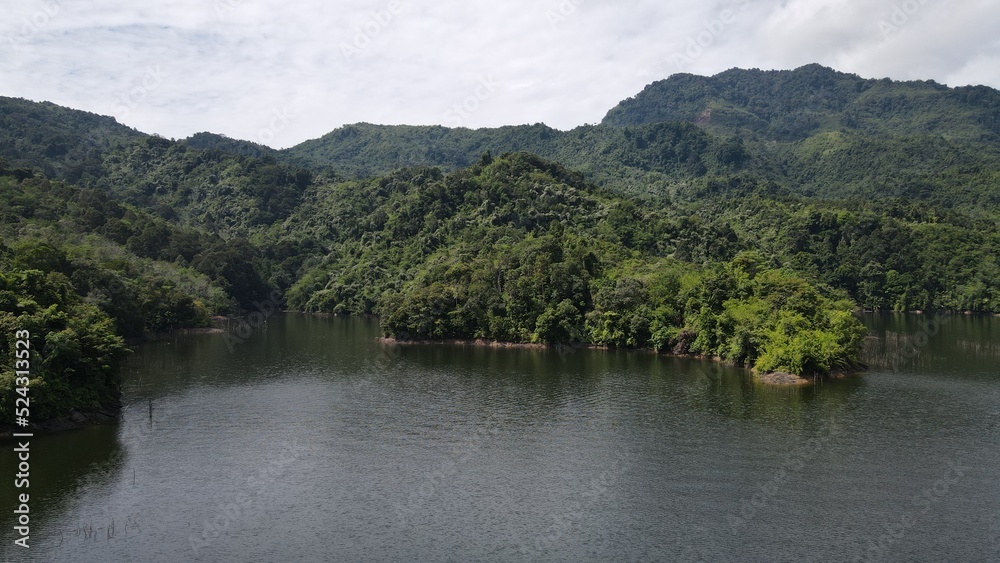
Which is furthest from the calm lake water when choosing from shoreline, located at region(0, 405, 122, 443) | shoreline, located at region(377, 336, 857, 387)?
shoreline, located at region(377, 336, 857, 387)

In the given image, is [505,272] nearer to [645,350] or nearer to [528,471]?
[645,350]

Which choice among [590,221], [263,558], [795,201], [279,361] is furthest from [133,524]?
[795,201]

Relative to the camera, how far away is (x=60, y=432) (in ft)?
174

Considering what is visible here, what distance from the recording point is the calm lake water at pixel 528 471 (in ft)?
116

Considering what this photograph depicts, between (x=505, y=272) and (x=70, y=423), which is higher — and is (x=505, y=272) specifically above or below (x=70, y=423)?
above

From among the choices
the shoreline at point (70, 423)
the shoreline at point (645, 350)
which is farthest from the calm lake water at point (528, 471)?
the shoreline at point (645, 350)

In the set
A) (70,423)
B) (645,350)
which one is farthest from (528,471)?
(645,350)

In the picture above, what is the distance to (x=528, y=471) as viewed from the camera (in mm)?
45594

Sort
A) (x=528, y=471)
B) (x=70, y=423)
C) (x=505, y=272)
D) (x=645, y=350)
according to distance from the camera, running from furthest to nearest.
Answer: (x=505, y=272) → (x=645, y=350) → (x=70, y=423) → (x=528, y=471)

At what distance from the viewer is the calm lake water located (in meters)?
35.3

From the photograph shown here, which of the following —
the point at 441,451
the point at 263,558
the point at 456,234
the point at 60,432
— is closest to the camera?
the point at 263,558

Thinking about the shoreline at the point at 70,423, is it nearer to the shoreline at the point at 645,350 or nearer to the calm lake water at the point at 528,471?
the calm lake water at the point at 528,471

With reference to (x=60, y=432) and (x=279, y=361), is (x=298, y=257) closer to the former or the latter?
(x=279, y=361)

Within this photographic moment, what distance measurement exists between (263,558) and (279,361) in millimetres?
57405
